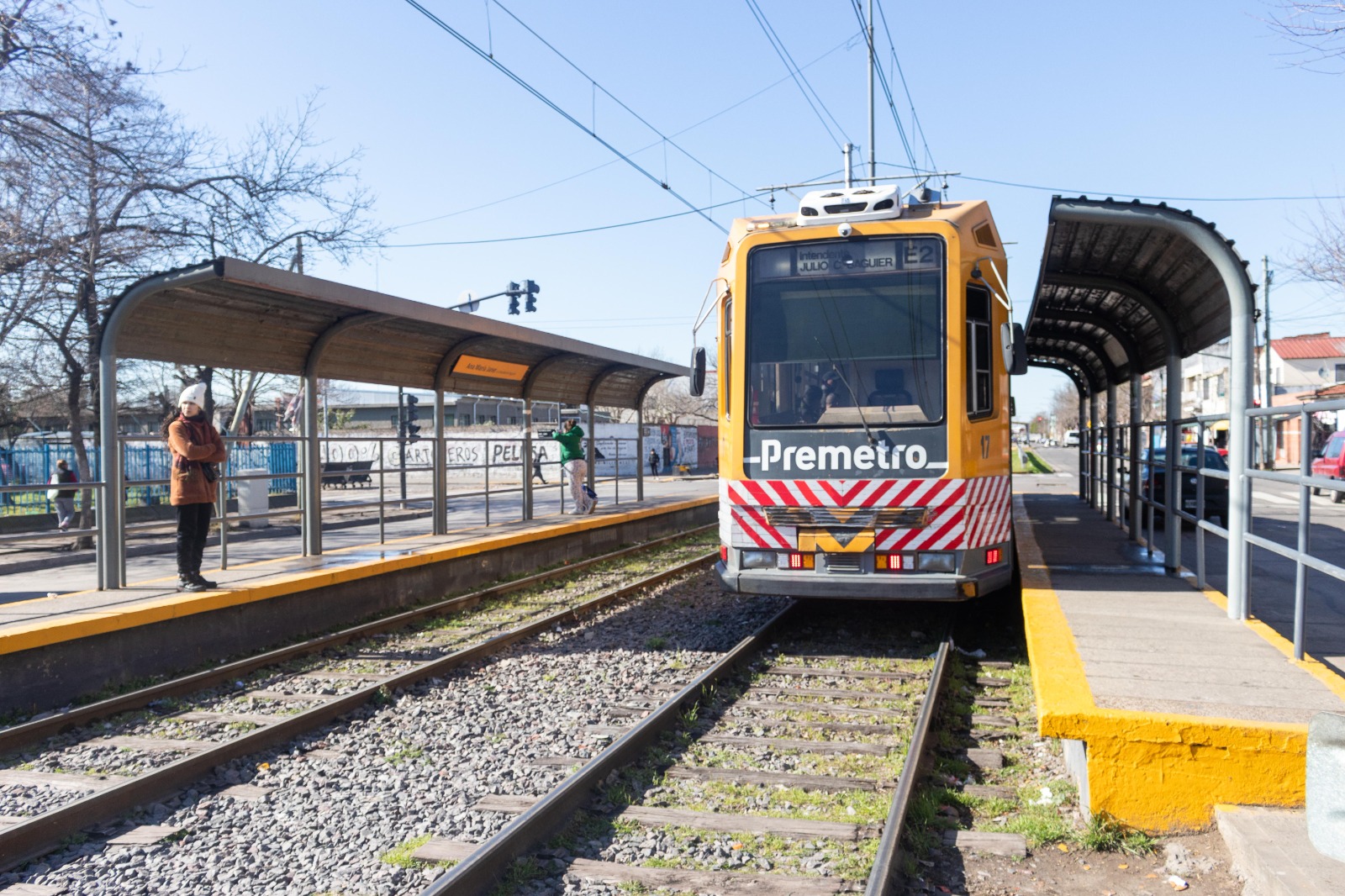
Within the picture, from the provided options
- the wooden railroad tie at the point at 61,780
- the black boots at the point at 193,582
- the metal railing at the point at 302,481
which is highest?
the metal railing at the point at 302,481

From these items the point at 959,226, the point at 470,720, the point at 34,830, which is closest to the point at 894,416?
the point at 959,226

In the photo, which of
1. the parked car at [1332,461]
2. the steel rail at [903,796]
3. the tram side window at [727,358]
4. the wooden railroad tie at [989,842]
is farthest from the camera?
the parked car at [1332,461]

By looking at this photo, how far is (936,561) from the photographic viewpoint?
7469mm

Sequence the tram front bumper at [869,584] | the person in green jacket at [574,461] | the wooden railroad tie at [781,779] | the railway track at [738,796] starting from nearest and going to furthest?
the railway track at [738,796], the wooden railroad tie at [781,779], the tram front bumper at [869,584], the person in green jacket at [574,461]

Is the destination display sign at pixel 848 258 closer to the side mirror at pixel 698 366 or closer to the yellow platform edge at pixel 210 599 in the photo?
the side mirror at pixel 698 366

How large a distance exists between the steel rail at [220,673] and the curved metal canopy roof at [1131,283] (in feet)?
21.0

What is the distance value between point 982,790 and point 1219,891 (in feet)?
4.49

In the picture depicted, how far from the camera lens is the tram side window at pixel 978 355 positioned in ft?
25.0

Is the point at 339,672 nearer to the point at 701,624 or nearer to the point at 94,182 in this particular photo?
the point at 701,624

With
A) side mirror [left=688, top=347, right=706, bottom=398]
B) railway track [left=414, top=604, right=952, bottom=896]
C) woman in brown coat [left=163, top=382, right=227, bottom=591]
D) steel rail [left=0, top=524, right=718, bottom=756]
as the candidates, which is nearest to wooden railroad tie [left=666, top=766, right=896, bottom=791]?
railway track [left=414, top=604, right=952, bottom=896]

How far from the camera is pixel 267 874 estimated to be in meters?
4.04

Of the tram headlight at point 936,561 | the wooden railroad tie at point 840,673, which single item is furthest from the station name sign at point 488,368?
the tram headlight at point 936,561

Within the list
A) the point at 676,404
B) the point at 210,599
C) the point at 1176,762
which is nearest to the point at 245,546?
the point at 210,599

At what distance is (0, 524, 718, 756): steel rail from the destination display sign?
4.60 m
